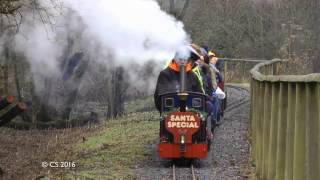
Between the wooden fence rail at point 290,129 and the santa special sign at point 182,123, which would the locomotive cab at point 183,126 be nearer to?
the santa special sign at point 182,123

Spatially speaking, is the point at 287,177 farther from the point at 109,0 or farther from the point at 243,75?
the point at 243,75

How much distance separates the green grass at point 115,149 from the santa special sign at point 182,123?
1.20 m

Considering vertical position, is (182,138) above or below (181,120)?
below

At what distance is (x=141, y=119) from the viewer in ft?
63.6

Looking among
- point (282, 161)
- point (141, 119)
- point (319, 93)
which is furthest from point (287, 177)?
point (141, 119)

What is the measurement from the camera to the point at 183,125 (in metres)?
11.7

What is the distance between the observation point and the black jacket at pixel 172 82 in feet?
42.1

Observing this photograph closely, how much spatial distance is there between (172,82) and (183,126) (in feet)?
5.19

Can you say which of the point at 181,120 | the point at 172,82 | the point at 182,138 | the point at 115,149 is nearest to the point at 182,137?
the point at 182,138

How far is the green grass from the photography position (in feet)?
37.3

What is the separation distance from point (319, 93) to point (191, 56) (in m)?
5.84

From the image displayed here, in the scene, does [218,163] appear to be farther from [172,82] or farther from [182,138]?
[172,82]

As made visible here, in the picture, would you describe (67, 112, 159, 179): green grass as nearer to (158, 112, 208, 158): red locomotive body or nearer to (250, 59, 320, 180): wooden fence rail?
(158, 112, 208, 158): red locomotive body

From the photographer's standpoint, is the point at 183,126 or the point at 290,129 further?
the point at 183,126
